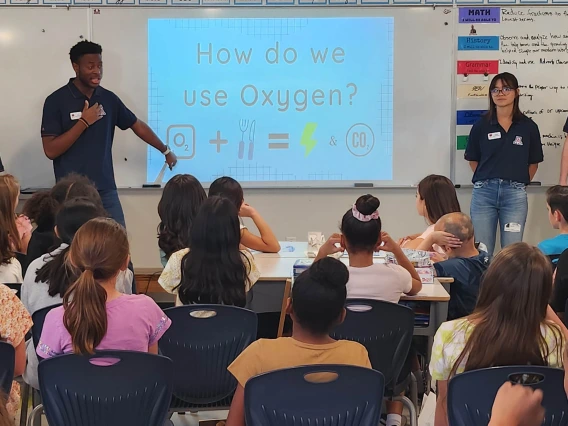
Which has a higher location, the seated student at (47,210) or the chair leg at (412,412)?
the seated student at (47,210)

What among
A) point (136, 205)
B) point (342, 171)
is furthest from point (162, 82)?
point (342, 171)

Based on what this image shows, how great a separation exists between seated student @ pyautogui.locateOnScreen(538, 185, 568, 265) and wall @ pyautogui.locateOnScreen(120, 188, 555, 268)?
1.88 metres

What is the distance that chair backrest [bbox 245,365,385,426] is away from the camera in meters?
1.78

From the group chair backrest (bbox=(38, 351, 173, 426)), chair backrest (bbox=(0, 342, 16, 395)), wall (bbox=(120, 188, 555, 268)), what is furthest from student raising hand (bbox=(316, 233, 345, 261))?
wall (bbox=(120, 188, 555, 268))

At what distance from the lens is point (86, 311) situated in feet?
7.04

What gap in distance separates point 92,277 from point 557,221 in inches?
90.8

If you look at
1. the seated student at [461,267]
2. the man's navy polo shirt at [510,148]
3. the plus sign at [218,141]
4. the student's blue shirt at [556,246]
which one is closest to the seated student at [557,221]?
the student's blue shirt at [556,246]

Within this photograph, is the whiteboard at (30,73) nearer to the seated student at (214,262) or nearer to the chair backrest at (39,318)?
the seated student at (214,262)

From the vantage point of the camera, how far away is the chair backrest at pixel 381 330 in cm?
253

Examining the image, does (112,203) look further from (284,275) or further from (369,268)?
(369,268)

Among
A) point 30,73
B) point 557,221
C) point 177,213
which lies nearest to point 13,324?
point 177,213

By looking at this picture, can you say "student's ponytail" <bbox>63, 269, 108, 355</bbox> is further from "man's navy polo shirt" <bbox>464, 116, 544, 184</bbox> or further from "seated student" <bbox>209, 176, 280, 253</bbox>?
"man's navy polo shirt" <bbox>464, 116, 544, 184</bbox>

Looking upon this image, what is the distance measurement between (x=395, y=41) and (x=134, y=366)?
151 inches

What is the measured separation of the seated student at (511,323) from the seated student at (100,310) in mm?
956
